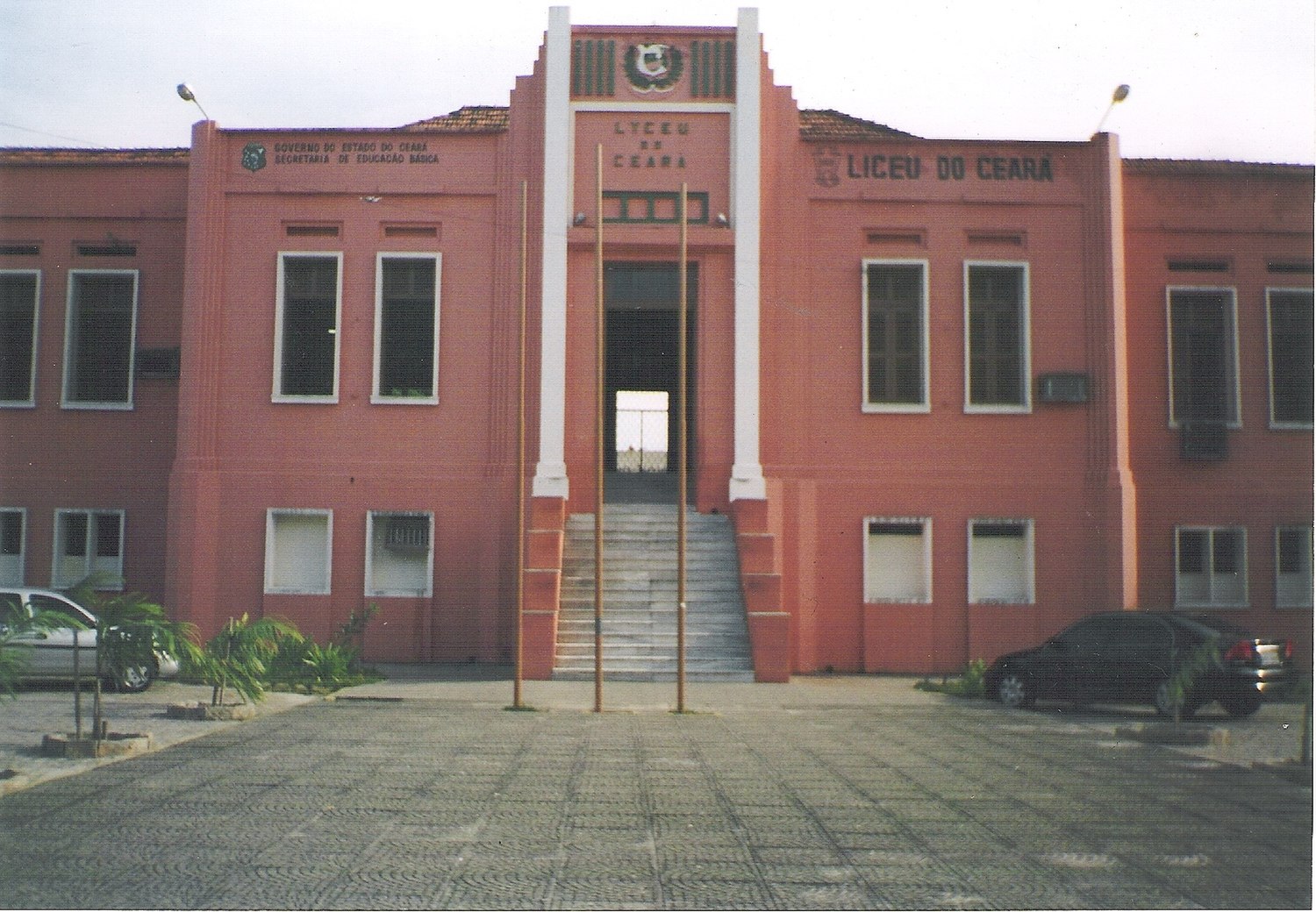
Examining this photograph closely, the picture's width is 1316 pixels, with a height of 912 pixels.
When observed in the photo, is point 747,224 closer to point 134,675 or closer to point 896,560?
point 896,560

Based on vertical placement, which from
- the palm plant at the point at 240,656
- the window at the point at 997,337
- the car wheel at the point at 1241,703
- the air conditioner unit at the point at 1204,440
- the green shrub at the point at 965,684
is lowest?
the green shrub at the point at 965,684

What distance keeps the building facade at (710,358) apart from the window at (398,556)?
0.06 meters

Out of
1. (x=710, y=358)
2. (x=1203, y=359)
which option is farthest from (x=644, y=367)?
(x=1203, y=359)

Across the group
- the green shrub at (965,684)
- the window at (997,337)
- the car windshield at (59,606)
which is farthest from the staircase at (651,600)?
the car windshield at (59,606)

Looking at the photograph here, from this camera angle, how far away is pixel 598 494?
45.6 feet

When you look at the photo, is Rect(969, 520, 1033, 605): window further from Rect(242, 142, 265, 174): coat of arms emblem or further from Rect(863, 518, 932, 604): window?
Rect(242, 142, 265, 174): coat of arms emblem

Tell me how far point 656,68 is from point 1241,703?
1252 centimetres

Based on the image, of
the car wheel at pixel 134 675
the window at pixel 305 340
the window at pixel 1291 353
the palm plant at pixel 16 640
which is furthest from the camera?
the window at pixel 305 340

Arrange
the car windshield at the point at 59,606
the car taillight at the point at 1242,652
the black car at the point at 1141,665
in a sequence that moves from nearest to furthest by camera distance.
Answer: the car windshield at the point at 59,606 < the black car at the point at 1141,665 < the car taillight at the point at 1242,652

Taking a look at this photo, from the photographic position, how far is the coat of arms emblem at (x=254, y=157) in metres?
18.7

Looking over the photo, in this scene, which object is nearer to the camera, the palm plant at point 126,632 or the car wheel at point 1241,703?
the palm plant at point 126,632

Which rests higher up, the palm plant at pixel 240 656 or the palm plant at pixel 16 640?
the palm plant at pixel 16 640

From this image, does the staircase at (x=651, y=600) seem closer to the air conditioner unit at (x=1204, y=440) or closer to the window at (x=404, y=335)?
the window at (x=404, y=335)

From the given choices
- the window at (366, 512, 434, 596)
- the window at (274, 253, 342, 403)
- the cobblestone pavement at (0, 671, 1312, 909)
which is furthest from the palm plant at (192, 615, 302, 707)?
the window at (274, 253, 342, 403)
